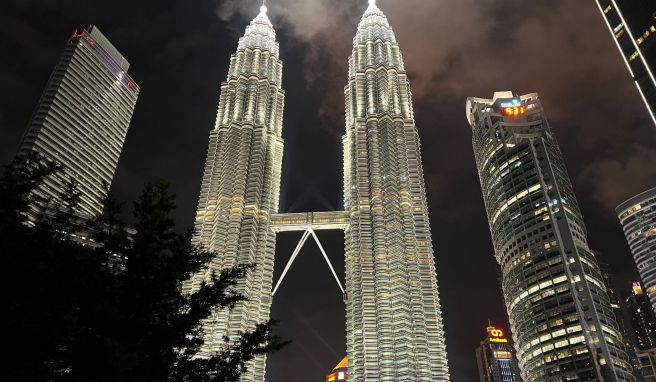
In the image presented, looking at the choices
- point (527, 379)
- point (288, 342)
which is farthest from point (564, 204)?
point (288, 342)

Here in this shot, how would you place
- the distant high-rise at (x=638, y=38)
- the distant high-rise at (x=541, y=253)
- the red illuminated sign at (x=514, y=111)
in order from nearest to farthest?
the distant high-rise at (x=638, y=38) → the distant high-rise at (x=541, y=253) → the red illuminated sign at (x=514, y=111)

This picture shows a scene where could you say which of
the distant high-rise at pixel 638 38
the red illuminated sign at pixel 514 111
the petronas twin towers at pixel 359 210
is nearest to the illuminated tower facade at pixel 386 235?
the petronas twin towers at pixel 359 210

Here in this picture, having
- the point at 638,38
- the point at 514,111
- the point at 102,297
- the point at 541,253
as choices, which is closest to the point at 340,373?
the point at 541,253

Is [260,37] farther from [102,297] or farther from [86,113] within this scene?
[102,297]

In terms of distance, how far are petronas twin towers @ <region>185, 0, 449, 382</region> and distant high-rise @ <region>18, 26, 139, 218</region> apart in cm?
4020

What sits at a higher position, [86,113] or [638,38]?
[86,113]

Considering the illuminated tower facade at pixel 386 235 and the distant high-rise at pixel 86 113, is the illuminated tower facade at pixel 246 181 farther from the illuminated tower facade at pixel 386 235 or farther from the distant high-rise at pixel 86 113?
the distant high-rise at pixel 86 113

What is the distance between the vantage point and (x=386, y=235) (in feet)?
357

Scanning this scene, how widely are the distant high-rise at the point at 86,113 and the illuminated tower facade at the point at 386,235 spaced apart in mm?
68143

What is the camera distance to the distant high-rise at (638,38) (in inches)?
2852

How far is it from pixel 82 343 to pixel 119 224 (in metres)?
4.90

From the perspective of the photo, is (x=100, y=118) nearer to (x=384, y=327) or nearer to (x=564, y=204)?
(x=384, y=327)

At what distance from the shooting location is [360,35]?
5861 inches

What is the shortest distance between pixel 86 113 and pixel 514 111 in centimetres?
13446
